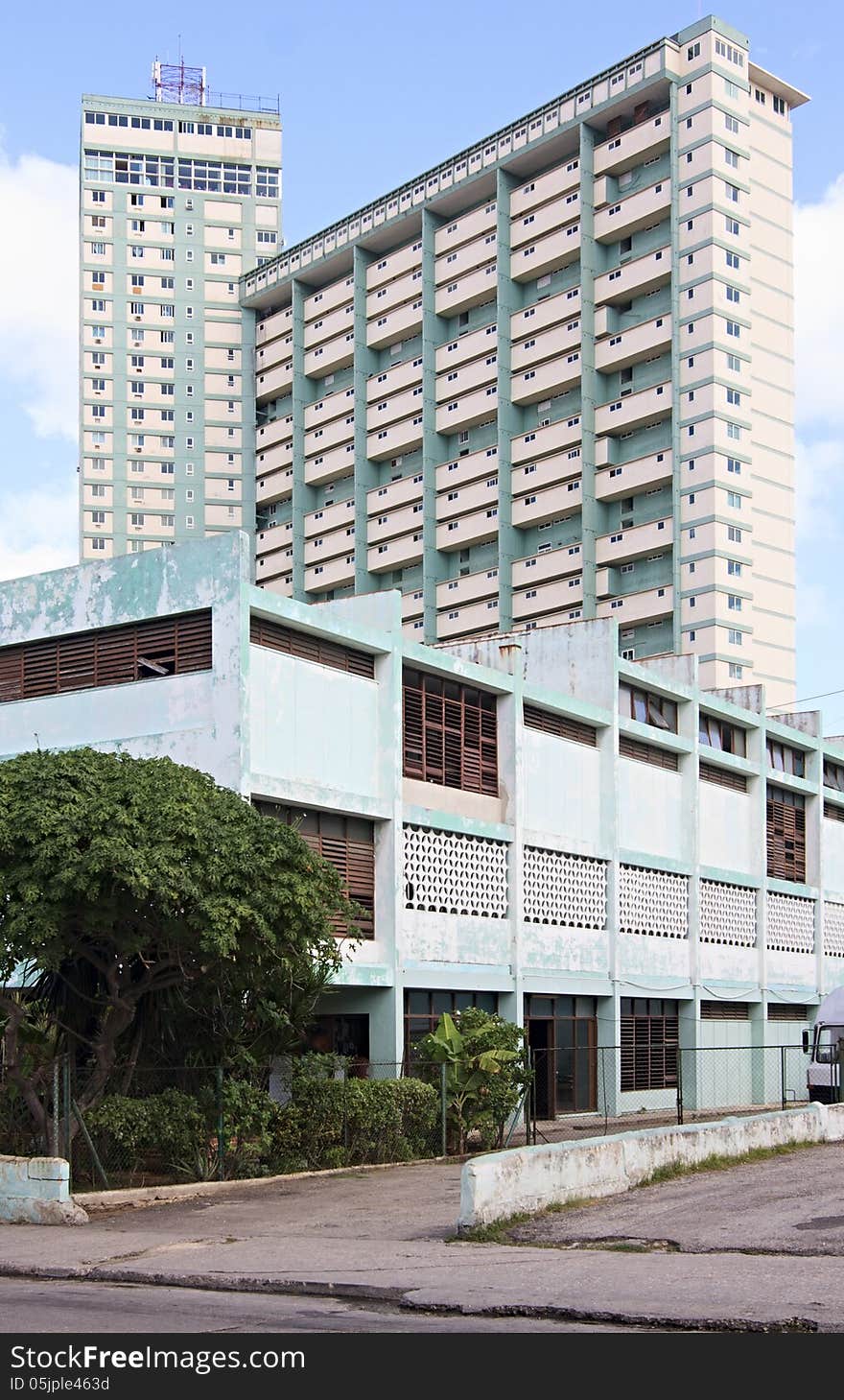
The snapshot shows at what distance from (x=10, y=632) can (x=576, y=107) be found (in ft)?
201

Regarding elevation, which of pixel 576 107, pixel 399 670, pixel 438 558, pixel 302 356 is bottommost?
pixel 399 670

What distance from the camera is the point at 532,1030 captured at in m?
36.5

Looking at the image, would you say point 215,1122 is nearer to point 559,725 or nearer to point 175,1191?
point 175,1191

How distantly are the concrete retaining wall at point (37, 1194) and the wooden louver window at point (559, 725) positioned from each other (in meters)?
18.2

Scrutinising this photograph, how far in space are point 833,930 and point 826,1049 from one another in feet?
46.4

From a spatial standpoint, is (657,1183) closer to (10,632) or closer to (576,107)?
(10,632)

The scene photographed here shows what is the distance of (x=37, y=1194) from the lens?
20.1 metres

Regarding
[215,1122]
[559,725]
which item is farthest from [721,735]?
[215,1122]

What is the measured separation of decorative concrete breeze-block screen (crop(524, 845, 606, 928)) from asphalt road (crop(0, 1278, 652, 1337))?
21877mm

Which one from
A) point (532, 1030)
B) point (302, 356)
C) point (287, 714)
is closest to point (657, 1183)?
point (287, 714)

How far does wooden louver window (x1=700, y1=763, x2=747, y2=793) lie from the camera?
147 ft

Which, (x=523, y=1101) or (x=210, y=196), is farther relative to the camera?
(x=210, y=196)

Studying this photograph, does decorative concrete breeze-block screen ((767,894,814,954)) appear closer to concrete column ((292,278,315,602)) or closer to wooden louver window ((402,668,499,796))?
wooden louver window ((402,668,499,796))

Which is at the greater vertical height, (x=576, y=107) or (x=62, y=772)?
(x=576, y=107)
